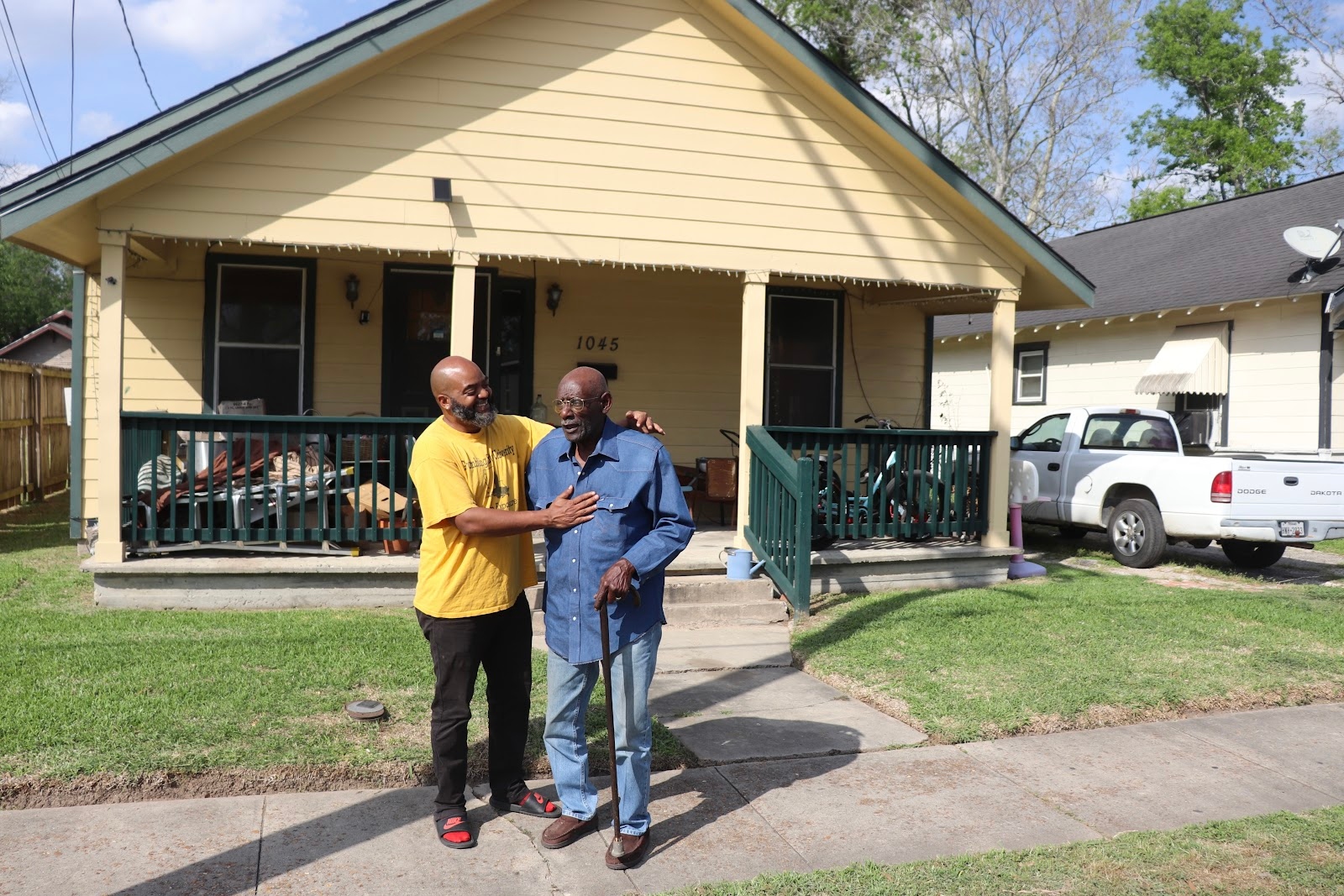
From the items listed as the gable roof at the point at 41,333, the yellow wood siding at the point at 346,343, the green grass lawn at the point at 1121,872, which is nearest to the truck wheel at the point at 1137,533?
the green grass lawn at the point at 1121,872

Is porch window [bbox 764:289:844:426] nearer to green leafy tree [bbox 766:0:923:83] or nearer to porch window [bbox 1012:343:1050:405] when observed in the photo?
porch window [bbox 1012:343:1050:405]

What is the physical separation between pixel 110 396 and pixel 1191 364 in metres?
14.1

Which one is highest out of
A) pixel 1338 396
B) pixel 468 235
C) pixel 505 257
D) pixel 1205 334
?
pixel 1205 334

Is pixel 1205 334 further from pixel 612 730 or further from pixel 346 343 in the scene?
pixel 612 730

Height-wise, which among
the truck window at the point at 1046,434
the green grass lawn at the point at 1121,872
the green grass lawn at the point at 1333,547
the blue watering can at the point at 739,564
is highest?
the truck window at the point at 1046,434

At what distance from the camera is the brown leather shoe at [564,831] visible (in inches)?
160

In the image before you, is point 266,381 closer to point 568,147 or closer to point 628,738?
point 568,147

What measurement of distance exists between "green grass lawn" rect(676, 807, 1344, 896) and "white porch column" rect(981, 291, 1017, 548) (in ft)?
18.8

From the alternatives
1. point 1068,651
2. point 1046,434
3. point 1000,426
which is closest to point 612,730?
point 1068,651

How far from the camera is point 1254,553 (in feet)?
37.4

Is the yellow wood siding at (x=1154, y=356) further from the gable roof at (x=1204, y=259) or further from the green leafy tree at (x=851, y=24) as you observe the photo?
the green leafy tree at (x=851, y=24)

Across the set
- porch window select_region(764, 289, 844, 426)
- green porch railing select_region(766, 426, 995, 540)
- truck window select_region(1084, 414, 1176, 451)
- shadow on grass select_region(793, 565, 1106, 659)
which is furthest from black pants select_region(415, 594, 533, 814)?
truck window select_region(1084, 414, 1176, 451)

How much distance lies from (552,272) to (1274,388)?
1036 cm

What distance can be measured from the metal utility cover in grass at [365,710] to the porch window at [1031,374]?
16.0 m
